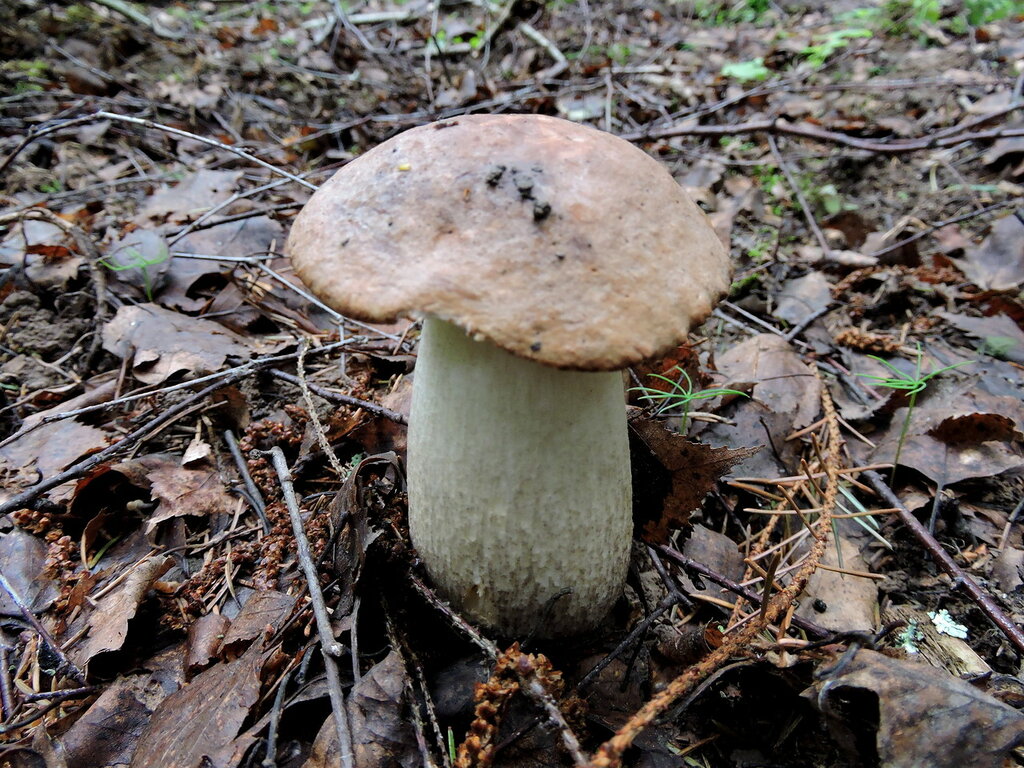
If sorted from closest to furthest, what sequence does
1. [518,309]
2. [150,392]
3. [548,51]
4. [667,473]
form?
[518,309]
[667,473]
[150,392]
[548,51]

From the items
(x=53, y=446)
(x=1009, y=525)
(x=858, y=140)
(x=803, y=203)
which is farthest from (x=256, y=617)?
(x=858, y=140)

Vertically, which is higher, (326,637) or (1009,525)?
(326,637)

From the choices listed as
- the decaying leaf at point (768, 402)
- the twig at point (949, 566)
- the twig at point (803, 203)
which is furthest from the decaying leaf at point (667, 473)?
the twig at point (803, 203)

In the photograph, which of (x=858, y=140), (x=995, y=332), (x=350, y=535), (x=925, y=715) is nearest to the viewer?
(x=925, y=715)

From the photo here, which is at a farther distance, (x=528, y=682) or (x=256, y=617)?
(x=256, y=617)

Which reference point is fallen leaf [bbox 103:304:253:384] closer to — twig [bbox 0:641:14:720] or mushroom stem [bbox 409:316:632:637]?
twig [bbox 0:641:14:720]

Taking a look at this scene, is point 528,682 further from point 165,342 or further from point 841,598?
point 165,342

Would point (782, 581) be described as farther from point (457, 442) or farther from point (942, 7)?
point (942, 7)

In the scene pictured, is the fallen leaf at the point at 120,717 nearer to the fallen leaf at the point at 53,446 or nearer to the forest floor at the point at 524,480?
the forest floor at the point at 524,480
